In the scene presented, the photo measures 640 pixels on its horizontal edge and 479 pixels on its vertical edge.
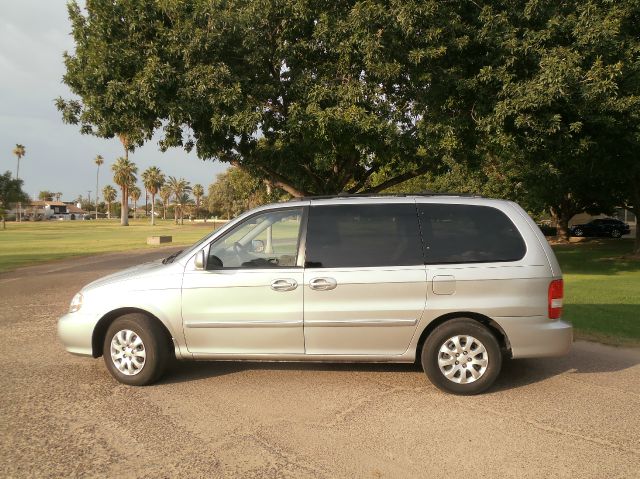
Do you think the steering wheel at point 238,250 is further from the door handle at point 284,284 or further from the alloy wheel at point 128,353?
the alloy wheel at point 128,353

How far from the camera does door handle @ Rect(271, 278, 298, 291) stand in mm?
4645

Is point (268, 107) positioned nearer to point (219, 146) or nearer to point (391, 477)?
point (219, 146)

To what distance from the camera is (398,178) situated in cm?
1534

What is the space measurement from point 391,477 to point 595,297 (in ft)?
29.1

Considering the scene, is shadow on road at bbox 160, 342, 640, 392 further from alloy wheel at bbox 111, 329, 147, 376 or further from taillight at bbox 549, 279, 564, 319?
taillight at bbox 549, 279, 564, 319

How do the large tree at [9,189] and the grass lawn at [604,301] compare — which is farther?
the large tree at [9,189]

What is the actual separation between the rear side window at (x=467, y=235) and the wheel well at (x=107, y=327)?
2661mm

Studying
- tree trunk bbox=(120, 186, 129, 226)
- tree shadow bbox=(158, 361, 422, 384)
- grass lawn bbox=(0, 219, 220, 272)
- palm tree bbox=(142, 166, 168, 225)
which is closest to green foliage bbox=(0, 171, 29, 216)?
grass lawn bbox=(0, 219, 220, 272)

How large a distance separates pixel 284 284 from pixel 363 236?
89cm

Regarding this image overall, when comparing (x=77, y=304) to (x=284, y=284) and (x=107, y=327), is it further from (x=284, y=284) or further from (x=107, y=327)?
(x=284, y=284)

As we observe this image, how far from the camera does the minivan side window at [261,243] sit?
189 inches

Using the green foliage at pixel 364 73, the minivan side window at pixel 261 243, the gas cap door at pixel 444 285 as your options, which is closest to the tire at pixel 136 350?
the minivan side window at pixel 261 243

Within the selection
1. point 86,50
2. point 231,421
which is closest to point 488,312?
point 231,421

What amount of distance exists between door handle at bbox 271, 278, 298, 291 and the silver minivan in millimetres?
10
